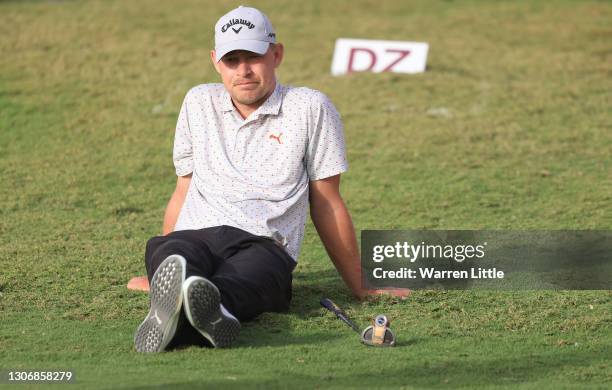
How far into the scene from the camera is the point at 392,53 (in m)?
11.5

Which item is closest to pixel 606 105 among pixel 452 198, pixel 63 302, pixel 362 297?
pixel 452 198

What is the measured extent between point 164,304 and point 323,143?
1.30 m

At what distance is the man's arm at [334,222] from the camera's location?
18.0 feet

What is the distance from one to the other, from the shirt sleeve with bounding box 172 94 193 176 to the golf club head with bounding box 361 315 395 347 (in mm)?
1318

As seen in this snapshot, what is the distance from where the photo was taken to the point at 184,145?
5.61 meters

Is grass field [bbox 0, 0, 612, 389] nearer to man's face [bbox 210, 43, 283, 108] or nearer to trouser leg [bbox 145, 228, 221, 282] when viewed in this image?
trouser leg [bbox 145, 228, 221, 282]

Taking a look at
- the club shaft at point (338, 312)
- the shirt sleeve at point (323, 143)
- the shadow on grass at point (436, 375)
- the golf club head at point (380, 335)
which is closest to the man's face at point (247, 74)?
the shirt sleeve at point (323, 143)

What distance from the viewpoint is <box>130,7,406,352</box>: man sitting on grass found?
5160mm

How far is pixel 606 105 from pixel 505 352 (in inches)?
255

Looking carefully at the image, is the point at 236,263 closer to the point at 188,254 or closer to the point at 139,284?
the point at 188,254

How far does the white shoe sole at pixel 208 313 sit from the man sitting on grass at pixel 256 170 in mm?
367

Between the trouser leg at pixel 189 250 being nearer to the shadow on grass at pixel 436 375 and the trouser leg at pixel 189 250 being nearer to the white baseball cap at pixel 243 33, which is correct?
the shadow on grass at pixel 436 375

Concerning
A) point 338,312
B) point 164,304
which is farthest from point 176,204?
point 164,304

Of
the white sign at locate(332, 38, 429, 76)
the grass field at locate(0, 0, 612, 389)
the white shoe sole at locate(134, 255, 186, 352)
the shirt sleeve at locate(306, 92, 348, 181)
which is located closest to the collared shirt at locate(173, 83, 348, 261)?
the shirt sleeve at locate(306, 92, 348, 181)
